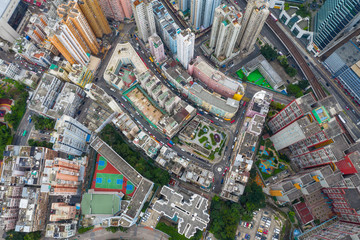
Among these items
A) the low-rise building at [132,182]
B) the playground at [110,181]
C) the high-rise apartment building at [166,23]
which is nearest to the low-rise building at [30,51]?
the low-rise building at [132,182]

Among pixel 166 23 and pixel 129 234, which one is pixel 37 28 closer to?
pixel 166 23

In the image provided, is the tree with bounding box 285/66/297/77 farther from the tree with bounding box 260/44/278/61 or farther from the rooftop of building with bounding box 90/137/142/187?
the rooftop of building with bounding box 90/137/142/187

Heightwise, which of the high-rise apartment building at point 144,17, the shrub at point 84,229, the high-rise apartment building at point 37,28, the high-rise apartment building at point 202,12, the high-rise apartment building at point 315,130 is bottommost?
the shrub at point 84,229

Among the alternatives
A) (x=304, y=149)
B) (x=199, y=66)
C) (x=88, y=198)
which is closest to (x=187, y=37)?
(x=199, y=66)

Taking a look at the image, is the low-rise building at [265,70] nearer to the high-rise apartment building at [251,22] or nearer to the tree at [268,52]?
the tree at [268,52]

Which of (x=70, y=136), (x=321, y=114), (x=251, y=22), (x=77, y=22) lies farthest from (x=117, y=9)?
(x=321, y=114)

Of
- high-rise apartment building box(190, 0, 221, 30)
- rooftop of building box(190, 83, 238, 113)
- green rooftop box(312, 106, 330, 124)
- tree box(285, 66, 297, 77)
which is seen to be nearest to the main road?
rooftop of building box(190, 83, 238, 113)
